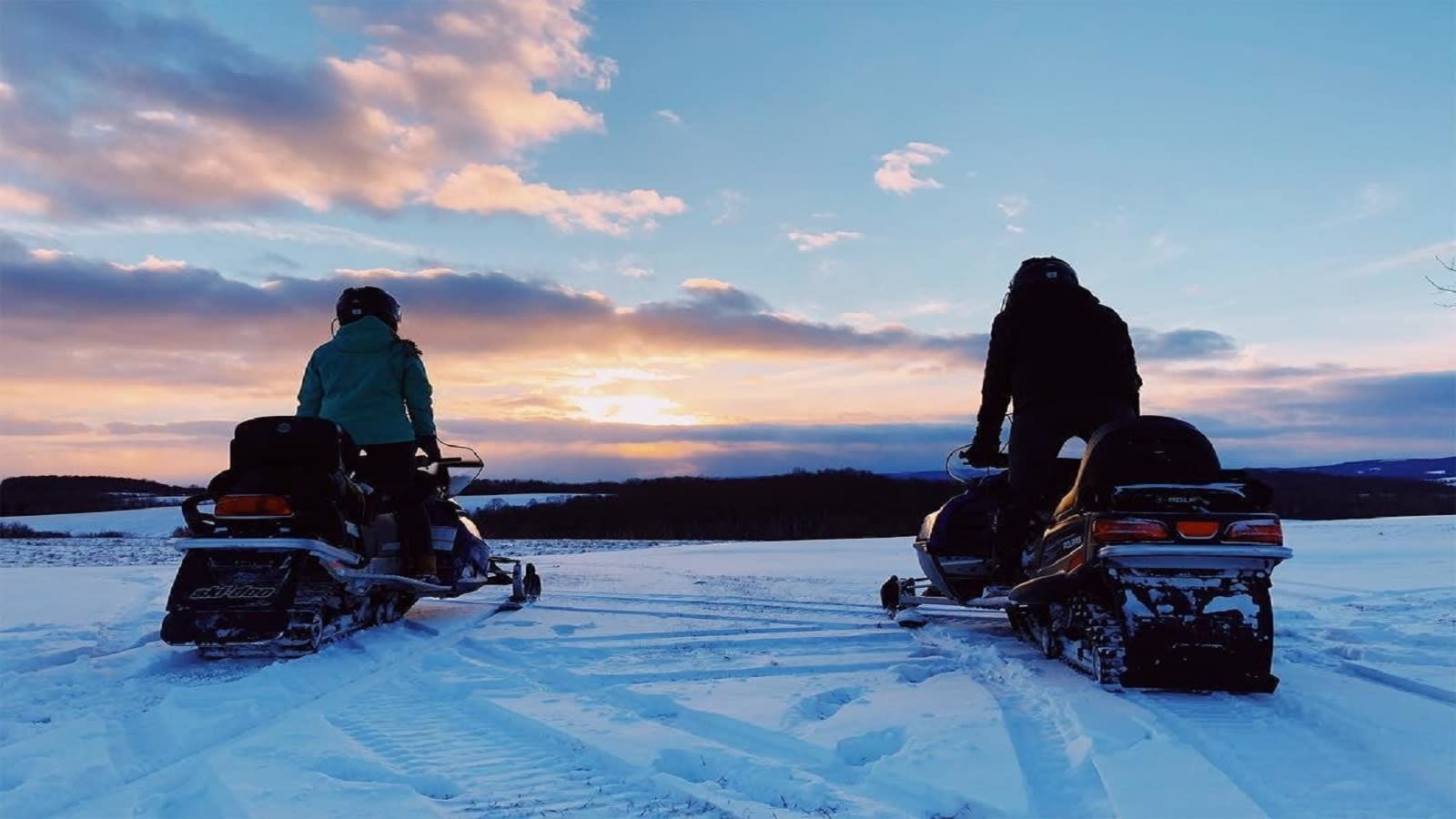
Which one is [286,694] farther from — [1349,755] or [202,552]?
[1349,755]

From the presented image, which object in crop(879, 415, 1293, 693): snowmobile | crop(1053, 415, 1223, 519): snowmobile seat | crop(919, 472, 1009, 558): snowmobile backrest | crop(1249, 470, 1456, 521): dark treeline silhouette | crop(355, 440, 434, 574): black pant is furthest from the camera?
crop(1249, 470, 1456, 521): dark treeline silhouette

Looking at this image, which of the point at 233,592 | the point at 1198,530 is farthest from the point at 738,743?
the point at 233,592

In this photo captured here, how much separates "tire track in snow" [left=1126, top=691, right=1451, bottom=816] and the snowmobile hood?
16.3 feet

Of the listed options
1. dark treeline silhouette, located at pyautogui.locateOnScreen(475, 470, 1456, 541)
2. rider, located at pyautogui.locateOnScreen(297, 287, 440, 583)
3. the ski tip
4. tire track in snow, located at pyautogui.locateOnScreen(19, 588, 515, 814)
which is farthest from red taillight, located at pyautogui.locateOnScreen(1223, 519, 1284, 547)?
dark treeline silhouette, located at pyautogui.locateOnScreen(475, 470, 1456, 541)

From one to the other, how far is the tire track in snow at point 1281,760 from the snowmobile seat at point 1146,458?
0.91 m

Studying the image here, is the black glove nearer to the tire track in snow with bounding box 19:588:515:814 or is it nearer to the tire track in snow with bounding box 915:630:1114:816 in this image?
the tire track in snow with bounding box 915:630:1114:816

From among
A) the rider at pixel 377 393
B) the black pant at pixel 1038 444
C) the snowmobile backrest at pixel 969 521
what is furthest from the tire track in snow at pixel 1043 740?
the rider at pixel 377 393

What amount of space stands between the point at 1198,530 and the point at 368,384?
498 cm

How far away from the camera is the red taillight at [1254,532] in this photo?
3852 millimetres

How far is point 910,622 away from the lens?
236 inches

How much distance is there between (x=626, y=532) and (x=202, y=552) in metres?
22.3

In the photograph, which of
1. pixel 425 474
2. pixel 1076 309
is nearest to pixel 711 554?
pixel 425 474

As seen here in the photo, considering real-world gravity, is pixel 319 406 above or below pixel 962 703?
above

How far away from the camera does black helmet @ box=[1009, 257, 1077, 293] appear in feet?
16.6
